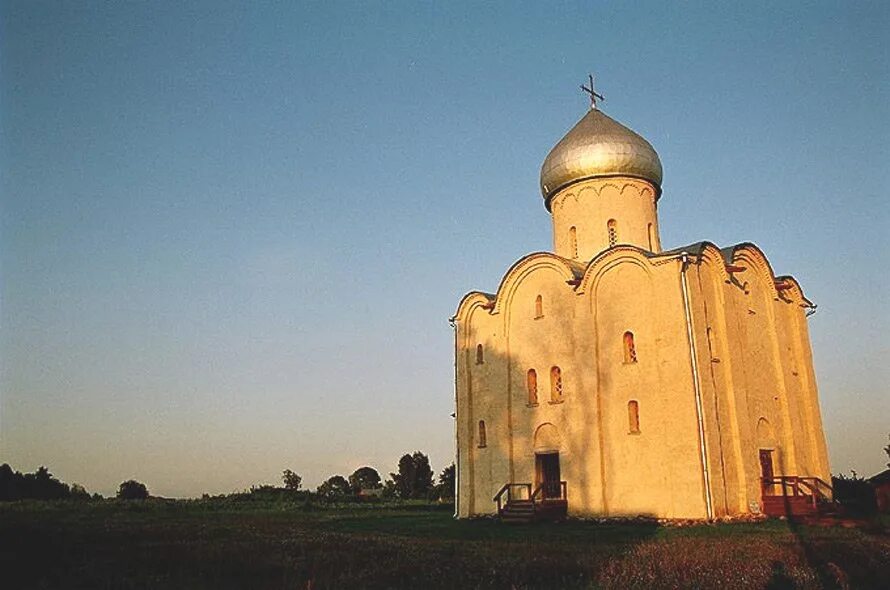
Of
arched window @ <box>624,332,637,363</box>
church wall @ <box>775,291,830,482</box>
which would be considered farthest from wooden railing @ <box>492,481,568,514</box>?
church wall @ <box>775,291,830,482</box>

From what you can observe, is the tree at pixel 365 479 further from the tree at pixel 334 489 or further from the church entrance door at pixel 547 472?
the church entrance door at pixel 547 472

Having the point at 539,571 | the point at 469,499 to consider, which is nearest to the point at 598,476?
the point at 469,499

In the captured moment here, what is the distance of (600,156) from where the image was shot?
84.9 ft

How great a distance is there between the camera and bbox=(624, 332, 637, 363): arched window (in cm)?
2206

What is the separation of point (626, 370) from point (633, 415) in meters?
1.33

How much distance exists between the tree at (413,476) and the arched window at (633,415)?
4101 centimetres

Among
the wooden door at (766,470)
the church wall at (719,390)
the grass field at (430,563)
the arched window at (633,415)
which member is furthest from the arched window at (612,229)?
the grass field at (430,563)

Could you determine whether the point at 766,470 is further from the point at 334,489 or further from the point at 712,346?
the point at 334,489

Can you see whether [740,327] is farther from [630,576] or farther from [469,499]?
[630,576]

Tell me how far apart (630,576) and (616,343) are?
14.6m

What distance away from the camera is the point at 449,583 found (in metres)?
8.20

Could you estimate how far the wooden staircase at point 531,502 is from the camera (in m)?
22.0

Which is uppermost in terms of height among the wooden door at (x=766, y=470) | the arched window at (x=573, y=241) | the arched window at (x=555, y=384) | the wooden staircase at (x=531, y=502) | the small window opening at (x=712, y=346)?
→ the arched window at (x=573, y=241)

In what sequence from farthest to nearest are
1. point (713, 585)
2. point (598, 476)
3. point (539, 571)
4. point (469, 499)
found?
point (469, 499) → point (598, 476) → point (539, 571) → point (713, 585)
